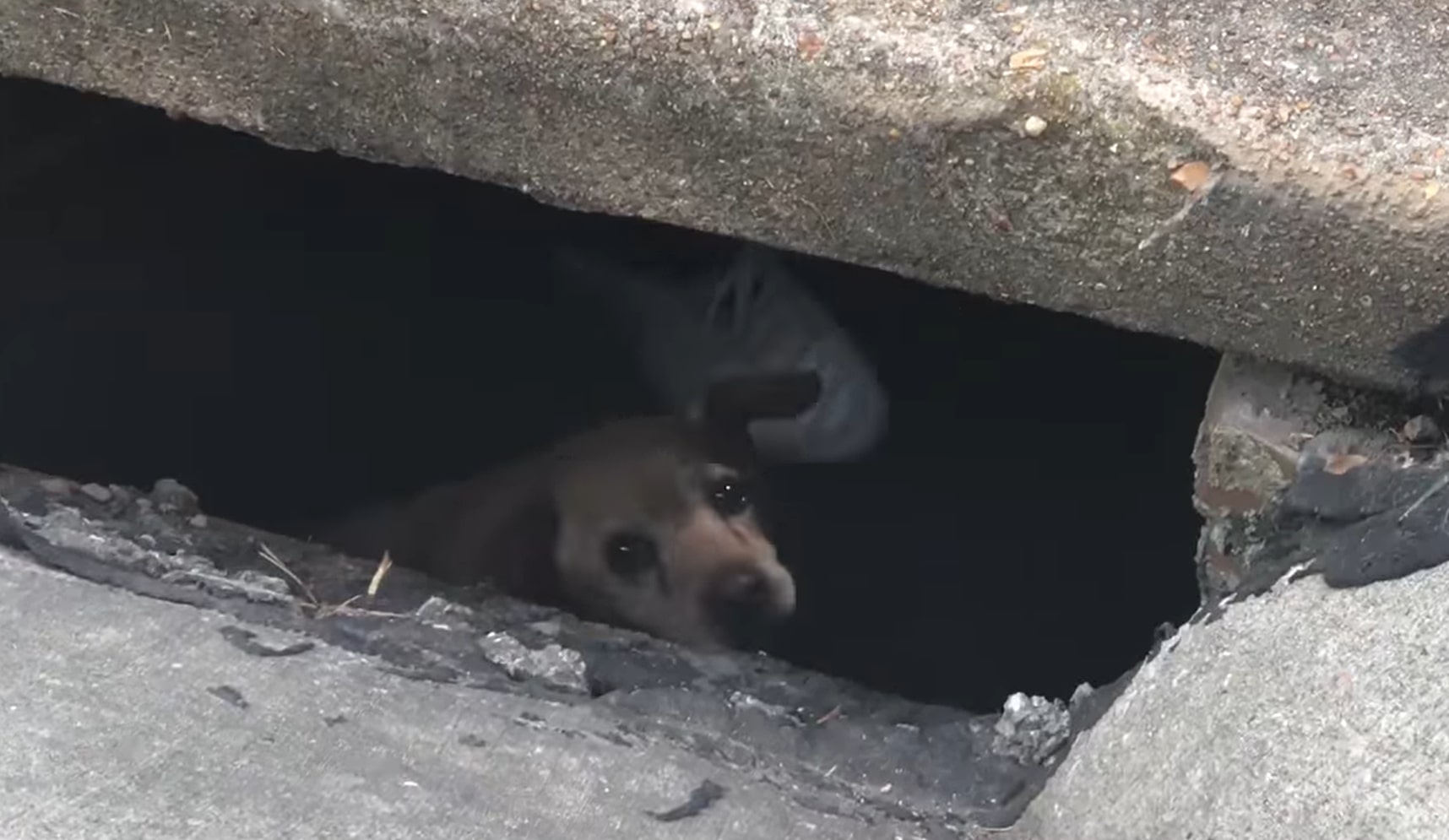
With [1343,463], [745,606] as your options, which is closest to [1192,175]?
[1343,463]

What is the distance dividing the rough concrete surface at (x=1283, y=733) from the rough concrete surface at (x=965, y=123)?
26 centimetres

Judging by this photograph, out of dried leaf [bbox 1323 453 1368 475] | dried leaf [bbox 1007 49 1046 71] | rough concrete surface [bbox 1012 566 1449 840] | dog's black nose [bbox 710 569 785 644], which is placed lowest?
dog's black nose [bbox 710 569 785 644]

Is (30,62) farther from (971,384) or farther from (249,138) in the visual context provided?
(971,384)

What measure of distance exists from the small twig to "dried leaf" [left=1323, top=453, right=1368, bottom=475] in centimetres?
9

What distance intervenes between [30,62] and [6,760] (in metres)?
0.68

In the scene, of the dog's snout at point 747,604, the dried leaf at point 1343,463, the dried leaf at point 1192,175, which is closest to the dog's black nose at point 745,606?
the dog's snout at point 747,604

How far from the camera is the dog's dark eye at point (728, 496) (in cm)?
261

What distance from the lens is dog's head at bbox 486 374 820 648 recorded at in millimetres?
2508

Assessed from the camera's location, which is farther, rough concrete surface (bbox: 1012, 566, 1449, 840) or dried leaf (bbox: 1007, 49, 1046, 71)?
dried leaf (bbox: 1007, 49, 1046, 71)

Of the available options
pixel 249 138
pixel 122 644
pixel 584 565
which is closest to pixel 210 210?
pixel 249 138

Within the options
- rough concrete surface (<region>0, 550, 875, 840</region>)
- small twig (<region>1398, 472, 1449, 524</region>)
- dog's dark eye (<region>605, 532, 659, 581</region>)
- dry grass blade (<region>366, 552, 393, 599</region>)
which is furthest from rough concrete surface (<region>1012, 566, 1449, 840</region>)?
dog's dark eye (<region>605, 532, 659, 581</region>)

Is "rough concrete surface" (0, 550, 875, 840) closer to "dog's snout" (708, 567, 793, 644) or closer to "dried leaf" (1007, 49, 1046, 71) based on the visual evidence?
"dried leaf" (1007, 49, 1046, 71)

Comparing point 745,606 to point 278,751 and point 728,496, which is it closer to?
point 728,496

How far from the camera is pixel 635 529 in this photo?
260 cm
